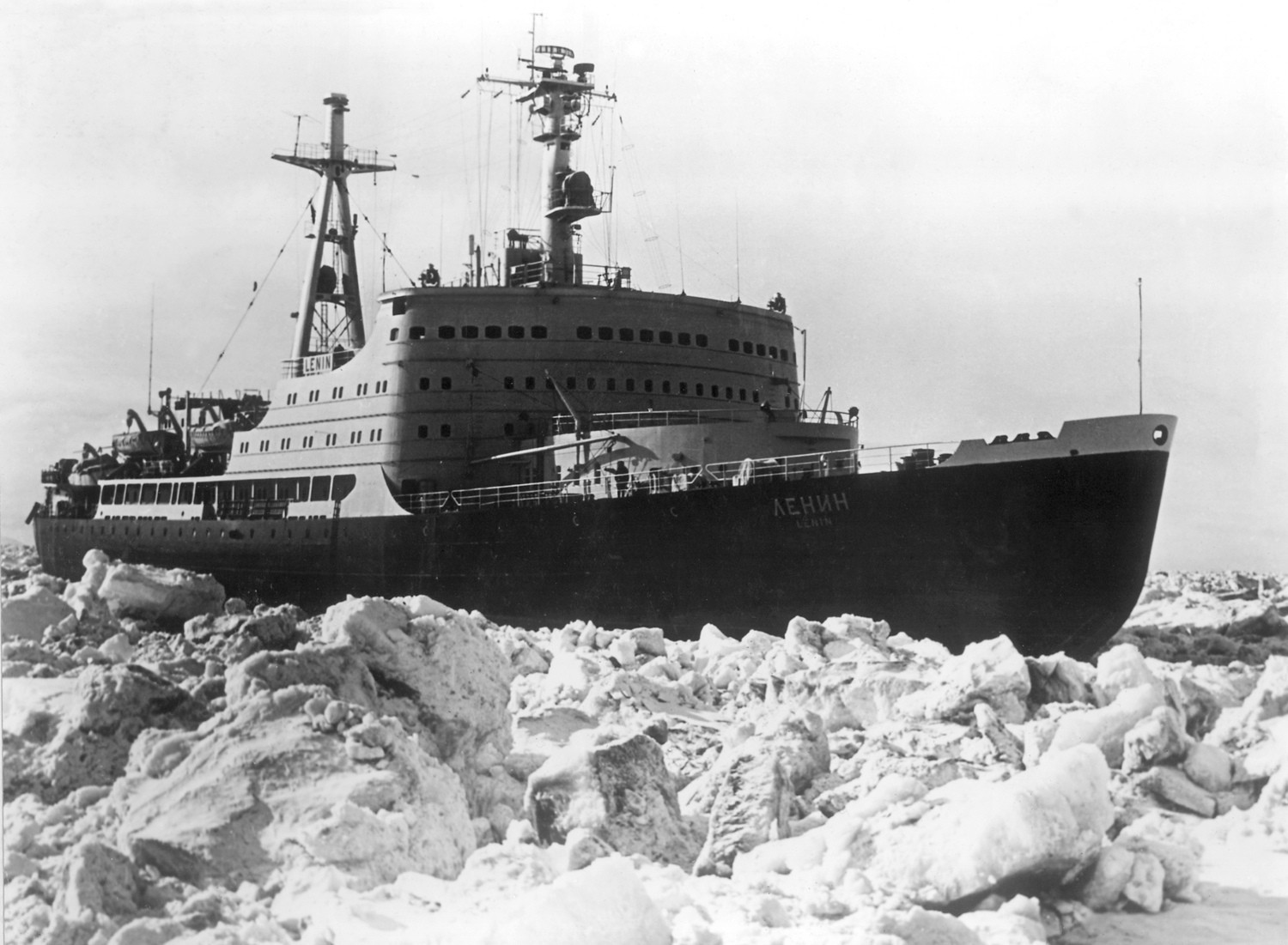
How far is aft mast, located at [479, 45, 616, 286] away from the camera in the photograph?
26.3 meters

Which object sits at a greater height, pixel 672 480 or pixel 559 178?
pixel 559 178

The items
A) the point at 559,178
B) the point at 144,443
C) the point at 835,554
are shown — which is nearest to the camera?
the point at 835,554

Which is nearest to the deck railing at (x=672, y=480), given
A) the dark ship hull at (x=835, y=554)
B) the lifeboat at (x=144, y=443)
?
the dark ship hull at (x=835, y=554)

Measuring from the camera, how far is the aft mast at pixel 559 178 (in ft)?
86.3

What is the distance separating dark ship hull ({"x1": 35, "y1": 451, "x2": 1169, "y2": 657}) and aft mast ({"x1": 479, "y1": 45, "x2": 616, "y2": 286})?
21.7 ft

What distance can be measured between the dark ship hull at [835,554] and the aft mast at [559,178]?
660cm

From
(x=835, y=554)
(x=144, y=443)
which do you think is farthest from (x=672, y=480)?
(x=144, y=443)

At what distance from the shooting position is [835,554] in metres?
17.9

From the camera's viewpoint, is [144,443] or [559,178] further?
[144,443]

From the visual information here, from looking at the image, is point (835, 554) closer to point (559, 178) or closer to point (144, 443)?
point (559, 178)

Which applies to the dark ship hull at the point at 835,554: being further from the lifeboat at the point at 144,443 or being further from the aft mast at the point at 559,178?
the lifeboat at the point at 144,443

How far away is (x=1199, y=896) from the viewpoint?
7301mm

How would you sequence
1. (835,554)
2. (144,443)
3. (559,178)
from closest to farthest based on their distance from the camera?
(835,554)
(559,178)
(144,443)

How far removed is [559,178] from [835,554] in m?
12.5
